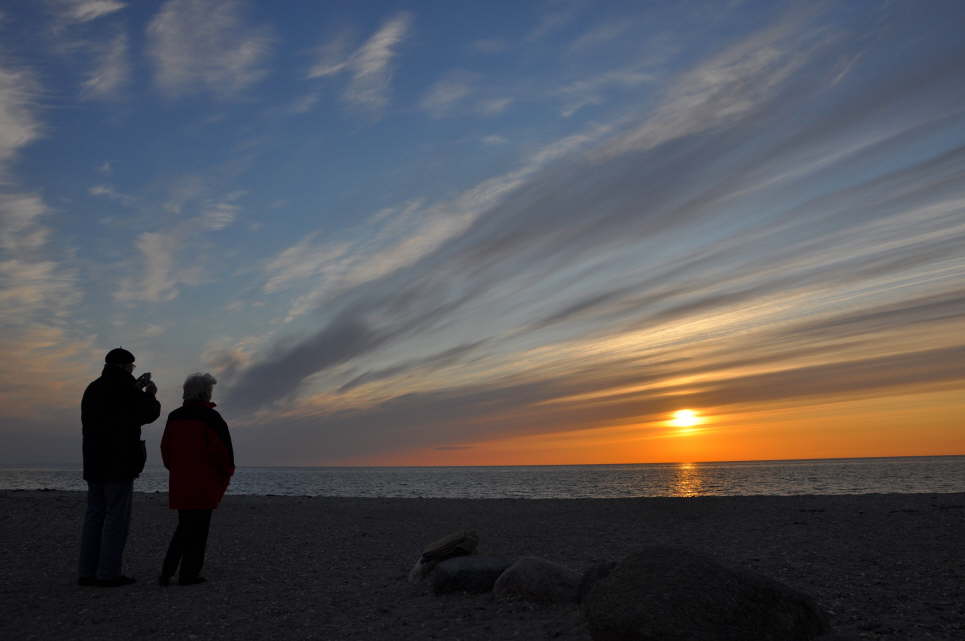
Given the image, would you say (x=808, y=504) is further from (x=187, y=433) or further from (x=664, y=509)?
(x=187, y=433)

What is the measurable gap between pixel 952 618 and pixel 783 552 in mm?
4548

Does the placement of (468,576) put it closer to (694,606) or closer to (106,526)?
(694,606)

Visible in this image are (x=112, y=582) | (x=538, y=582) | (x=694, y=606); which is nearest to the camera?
(x=694, y=606)

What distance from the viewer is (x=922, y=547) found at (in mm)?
11094

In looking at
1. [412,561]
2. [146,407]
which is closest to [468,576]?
[412,561]

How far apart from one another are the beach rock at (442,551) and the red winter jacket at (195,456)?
2.97 metres

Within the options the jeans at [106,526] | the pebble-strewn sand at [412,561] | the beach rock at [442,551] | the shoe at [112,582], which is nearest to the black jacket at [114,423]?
the jeans at [106,526]

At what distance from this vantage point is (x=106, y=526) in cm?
883

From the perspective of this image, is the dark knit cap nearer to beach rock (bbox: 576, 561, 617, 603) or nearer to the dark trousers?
the dark trousers

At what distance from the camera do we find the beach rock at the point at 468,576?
8.57 meters

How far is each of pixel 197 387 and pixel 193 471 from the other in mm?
1186

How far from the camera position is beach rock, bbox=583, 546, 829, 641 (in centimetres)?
537

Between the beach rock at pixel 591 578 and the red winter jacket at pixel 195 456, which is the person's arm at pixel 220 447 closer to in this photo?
the red winter jacket at pixel 195 456

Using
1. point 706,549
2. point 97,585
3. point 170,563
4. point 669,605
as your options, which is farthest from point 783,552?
point 97,585
